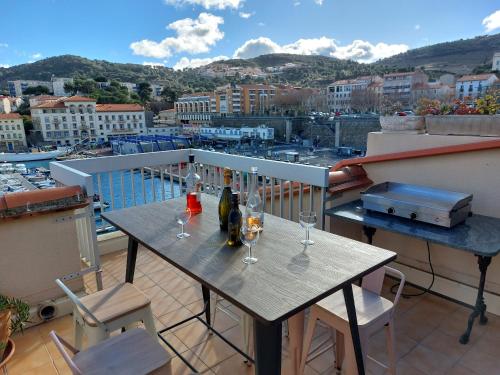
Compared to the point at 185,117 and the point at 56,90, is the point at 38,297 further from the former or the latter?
the point at 56,90

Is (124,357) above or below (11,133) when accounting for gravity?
below

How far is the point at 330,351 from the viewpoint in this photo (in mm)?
1846

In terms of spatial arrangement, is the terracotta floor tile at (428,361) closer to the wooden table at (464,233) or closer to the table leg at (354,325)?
the wooden table at (464,233)

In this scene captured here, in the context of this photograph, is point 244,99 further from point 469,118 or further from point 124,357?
point 124,357

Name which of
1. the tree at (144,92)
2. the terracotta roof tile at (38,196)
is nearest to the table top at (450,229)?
the terracotta roof tile at (38,196)

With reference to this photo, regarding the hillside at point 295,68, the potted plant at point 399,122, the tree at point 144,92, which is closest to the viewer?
the potted plant at point 399,122

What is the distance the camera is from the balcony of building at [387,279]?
1781mm

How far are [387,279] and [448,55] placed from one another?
68466 mm

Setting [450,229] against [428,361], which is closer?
[428,361]

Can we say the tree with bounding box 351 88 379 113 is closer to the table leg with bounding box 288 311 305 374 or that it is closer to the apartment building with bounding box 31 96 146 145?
the apartment building with bounding box 31 96 146 145

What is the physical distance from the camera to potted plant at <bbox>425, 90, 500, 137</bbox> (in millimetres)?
2131

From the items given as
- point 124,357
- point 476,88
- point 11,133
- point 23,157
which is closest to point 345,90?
point 23,157

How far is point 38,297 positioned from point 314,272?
2.08m

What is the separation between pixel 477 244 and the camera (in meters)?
1.65
